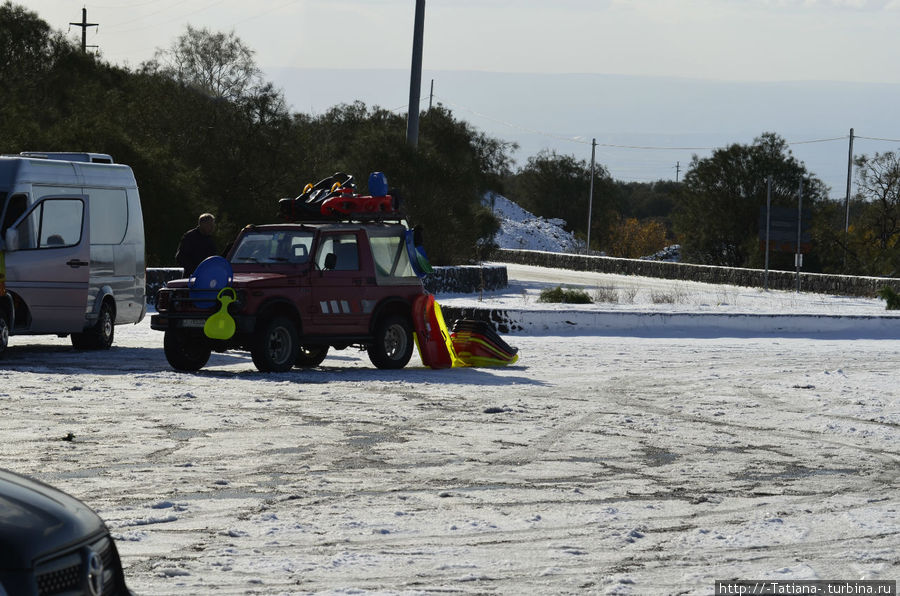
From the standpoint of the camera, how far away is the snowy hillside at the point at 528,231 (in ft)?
314

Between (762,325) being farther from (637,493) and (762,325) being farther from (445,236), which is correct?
(445,236)

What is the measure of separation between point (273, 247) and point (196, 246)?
1.68 metres

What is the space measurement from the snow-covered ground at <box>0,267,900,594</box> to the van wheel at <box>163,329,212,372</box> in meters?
0.29

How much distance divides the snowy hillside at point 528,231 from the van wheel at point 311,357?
72.4 m

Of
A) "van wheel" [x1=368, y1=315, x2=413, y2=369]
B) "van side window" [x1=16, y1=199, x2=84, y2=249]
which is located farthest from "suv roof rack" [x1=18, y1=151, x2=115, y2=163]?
"van wheel" [x1=368, y1=315, x2=413, y2=369]

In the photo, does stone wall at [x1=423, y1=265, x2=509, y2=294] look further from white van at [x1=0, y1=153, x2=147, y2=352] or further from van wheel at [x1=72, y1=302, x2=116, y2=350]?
van wheel at [x1=72, y1=302, x2=116, y2=350]

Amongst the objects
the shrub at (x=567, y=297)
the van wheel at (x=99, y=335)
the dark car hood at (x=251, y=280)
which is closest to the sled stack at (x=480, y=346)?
the dark car hood at (x=251, y=280)

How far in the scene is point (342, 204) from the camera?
58.6 ft

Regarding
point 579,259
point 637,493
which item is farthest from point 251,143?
point 637,493

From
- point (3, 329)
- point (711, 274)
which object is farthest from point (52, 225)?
point (711, 274)

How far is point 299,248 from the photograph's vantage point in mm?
17250

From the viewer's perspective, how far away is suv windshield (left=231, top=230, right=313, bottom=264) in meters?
17.2

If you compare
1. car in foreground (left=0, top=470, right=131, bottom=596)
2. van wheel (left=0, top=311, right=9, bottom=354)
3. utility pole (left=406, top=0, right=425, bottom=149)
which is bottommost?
van wheel (left=0, top=311, right=9, bottom=354)

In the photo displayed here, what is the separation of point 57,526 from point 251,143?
1539 inches
